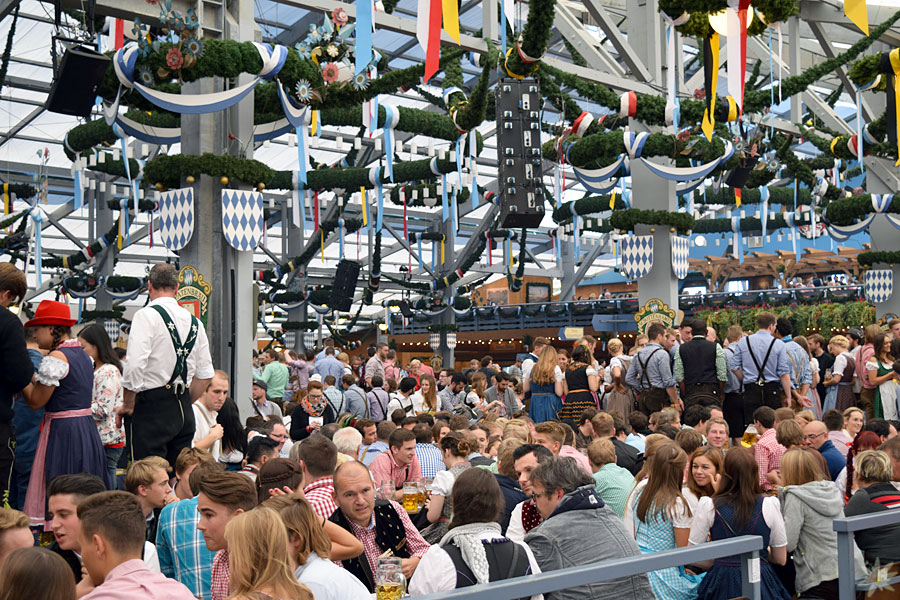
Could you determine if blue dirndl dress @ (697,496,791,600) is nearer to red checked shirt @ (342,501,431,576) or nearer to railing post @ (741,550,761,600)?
railing post @ (741,550,761,600)

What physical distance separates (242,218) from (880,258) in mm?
10401

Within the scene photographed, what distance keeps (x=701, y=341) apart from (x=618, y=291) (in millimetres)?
24312

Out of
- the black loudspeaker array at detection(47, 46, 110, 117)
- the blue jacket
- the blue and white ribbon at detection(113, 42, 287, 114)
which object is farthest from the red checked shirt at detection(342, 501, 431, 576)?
the blue and white ribbon at detection(113, 42, 287, 114)

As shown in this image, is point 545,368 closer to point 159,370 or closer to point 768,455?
point 768,455

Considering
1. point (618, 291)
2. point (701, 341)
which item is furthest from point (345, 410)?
point (618, 291)

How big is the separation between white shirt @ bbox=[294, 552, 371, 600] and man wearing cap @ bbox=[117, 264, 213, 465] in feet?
6.99

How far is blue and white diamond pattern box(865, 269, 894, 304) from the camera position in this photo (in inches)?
565

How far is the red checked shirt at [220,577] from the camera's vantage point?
2881 mm

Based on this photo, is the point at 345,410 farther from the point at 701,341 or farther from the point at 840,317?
the point at 840,317

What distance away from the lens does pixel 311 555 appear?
2.70 meters

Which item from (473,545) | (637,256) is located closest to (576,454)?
(473,545)

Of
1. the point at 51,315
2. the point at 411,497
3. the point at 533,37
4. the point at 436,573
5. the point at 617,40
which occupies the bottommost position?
the point at 411,497

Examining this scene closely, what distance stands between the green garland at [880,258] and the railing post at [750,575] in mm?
12698

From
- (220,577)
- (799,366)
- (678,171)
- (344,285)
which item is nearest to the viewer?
(220,577)
